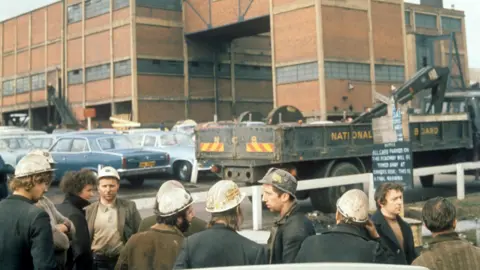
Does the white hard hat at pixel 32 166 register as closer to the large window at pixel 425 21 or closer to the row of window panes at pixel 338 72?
the row of window panes at pixel 338 72

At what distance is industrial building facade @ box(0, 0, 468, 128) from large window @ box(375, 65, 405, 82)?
2.9 inches

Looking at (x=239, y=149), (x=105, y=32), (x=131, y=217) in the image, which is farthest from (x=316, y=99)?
(x=131, y=217)

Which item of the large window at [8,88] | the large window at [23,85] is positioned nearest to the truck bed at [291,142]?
the large window at [23,85]

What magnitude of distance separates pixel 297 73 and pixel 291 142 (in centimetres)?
2464

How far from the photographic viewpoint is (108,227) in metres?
5.09

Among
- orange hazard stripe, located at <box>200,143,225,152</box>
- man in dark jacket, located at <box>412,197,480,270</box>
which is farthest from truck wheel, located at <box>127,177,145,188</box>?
man in dark jacket, located at <box>412,197,480,270</box>

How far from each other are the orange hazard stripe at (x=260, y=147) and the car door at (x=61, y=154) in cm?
719

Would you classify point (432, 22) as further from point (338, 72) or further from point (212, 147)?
point (212, 147)

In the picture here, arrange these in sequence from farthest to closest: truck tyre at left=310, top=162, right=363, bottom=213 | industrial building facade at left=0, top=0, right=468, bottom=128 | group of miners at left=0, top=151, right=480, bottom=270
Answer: industrial building facade at left=0, top=0, right=468, bottom=128, truck tyre at left=310, top=162, right=363, bottom=213, group of miners at left=0, top=151, right=480, bottom=270

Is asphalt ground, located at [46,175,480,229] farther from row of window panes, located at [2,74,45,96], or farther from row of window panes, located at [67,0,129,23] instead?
row of window panes, located at [2,74,45,96]

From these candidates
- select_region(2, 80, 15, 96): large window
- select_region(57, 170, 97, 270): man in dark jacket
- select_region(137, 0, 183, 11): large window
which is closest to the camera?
select_region(57, 170, 97, 270): man in dark jacket

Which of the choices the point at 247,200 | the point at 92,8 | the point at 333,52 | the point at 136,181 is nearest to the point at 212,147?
the point at 247,200

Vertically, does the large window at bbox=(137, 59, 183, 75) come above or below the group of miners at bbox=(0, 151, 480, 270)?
above

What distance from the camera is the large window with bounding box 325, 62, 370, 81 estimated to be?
3431cm
